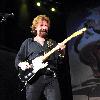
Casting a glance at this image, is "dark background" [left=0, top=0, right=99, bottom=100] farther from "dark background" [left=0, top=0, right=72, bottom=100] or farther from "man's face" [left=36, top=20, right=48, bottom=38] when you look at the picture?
"man's face" [left=36, top=20, right=48, bottom=38]

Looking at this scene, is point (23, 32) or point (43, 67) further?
point (23, 32)

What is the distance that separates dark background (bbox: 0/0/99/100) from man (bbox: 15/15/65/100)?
99cm

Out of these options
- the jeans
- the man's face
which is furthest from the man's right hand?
the man's face

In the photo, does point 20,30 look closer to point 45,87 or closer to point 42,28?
point 42,28

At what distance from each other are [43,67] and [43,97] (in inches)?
11.8

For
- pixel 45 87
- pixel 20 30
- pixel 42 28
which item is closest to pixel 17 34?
pixel 20 30

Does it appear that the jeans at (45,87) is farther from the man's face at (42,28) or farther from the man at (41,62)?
the man's face at (42,28)

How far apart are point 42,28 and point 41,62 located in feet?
1.20

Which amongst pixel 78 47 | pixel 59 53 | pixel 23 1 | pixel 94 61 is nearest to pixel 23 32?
pixel 23 1

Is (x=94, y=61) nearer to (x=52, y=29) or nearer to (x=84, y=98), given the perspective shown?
(x=84, y=98)

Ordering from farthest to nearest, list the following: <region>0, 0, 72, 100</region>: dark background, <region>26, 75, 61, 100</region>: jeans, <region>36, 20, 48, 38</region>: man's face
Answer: <region>0, 0, 72, 100</region>: dark background → <region>36, 20, 48, 38</region>: man's face → <region>26, 75, 61, 100</region>: jeans

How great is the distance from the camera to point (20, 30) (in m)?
4.35

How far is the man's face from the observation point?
9.82ft

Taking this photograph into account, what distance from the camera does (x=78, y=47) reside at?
174 inches
